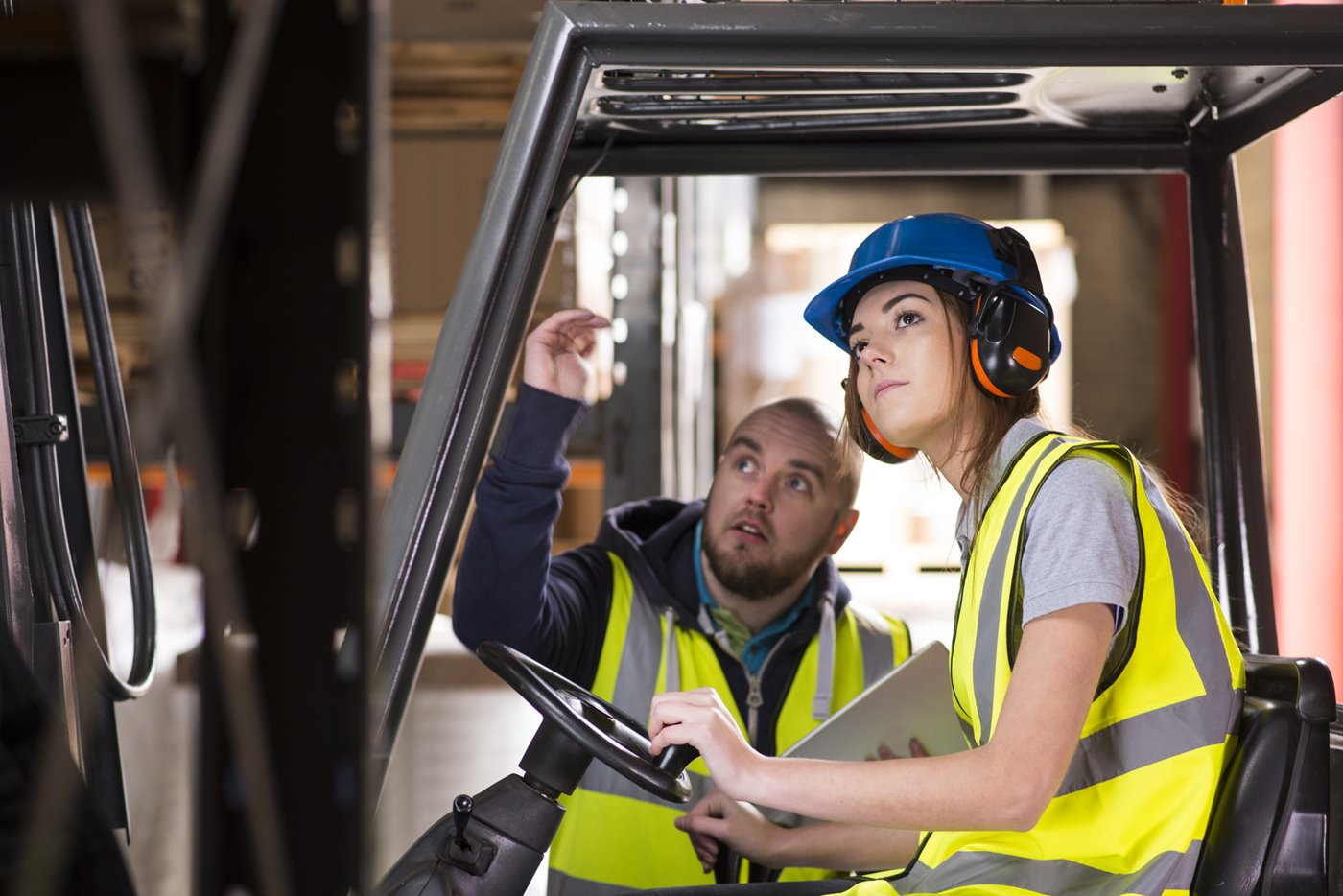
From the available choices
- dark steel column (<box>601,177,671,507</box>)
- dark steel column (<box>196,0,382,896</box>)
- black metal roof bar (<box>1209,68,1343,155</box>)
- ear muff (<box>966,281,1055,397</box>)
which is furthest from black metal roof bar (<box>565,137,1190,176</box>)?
dark steel column (<box>601,177,671,507</box>)

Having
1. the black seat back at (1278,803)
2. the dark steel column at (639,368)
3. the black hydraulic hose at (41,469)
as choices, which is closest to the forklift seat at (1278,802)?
the black seat back at (1278,803)

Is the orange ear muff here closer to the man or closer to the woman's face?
the woman's face

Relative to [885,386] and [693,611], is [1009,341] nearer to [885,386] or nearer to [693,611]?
[885,386]

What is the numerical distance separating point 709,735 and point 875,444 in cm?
A: 68

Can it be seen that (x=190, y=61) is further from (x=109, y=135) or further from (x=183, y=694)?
(x=183, y=694)

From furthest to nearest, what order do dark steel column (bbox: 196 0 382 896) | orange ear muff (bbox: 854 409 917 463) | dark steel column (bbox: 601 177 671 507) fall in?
dark steel column (bbox: 601 177 671 507) → orange ear muff (bbox: 854 409 917 463) → dark steel column (bbox: 196 0 382 896)

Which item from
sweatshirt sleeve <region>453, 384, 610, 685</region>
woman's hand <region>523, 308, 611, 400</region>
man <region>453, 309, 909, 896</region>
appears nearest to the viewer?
woman's hand <region>523, 308, 611, 400</region>

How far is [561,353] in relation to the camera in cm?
232

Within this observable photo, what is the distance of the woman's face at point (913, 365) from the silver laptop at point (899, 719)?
65 cm

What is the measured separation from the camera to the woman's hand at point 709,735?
1688 mm

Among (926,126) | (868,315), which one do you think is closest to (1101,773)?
(868,315)

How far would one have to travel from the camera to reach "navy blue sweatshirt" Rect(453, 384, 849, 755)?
96.4 inches

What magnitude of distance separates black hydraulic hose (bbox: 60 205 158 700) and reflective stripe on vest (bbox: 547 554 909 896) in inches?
35.9

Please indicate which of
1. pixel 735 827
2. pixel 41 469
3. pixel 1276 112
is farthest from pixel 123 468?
pixel 1276 112
